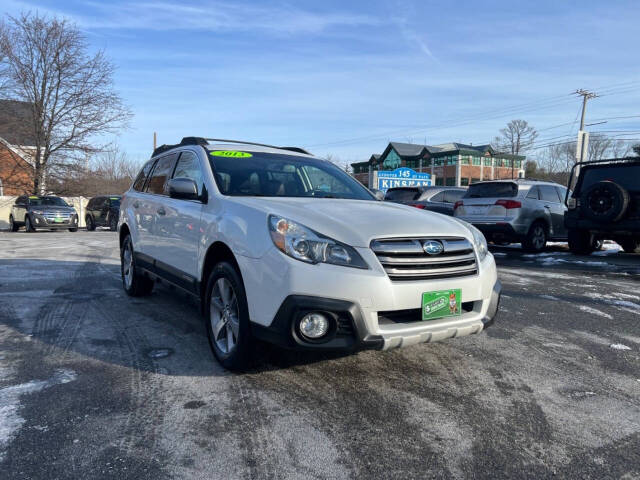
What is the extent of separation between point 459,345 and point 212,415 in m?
2.22

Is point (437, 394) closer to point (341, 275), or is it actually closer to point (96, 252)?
point (341, 275)

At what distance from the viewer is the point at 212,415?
9.00ft

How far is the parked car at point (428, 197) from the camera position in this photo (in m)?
13.2

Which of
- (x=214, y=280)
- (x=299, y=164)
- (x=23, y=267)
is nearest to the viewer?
(x=214, y=280)

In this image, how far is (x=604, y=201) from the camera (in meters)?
8.95

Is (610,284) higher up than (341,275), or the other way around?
(341,275)

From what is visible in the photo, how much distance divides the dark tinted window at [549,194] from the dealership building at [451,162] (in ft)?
139

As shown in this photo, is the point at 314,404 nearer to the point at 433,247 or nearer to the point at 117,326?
the point at 433,247

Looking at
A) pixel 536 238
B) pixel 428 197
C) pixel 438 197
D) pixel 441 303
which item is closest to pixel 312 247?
pixel 441 303

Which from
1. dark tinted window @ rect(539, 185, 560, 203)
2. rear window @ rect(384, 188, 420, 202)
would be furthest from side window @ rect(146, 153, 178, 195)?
dark tinted window @ rect(539, 185, 560, 203)

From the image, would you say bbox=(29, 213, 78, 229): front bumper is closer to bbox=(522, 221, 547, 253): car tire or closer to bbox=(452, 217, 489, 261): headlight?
bbox=(522, 221, 547, 253): car tire

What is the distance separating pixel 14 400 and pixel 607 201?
31.0 feet

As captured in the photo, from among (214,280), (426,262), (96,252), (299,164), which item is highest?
(299,164)

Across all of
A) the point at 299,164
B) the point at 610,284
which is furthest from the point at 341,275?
the point at 610,284
